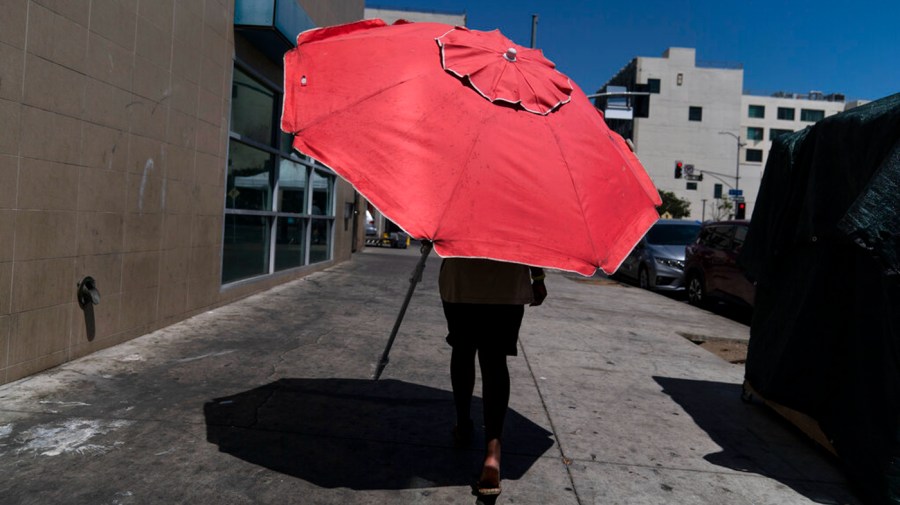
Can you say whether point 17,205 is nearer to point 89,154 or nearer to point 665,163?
point 89,154

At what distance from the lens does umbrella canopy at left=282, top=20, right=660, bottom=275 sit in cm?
255

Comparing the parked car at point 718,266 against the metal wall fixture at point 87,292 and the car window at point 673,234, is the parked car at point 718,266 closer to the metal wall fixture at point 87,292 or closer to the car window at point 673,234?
the car window at point 673,234

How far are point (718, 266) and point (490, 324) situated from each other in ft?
29.1

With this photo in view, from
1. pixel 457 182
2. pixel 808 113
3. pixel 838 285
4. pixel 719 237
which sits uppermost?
pixel 808 113

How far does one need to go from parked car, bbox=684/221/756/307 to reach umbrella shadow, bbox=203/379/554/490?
6.93m

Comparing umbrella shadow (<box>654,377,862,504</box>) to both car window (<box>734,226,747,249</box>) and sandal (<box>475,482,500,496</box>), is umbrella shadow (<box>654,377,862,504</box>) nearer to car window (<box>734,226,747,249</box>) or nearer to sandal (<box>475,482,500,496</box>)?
sandal (<box>475,482,500,496</box>)

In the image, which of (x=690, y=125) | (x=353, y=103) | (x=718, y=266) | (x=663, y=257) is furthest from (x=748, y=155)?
(x=353, y=103)

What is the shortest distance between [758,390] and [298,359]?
11.8 feet

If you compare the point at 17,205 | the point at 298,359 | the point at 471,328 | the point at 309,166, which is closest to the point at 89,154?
the point at 17,205

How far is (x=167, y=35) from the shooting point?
19.1 feet

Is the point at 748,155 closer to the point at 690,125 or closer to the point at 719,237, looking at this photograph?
the point at 690,125

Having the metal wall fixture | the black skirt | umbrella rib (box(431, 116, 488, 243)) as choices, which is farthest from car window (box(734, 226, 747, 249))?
the metal wall fixture

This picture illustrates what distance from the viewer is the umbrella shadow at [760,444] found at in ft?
11.6

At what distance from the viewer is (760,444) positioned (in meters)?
4.13
